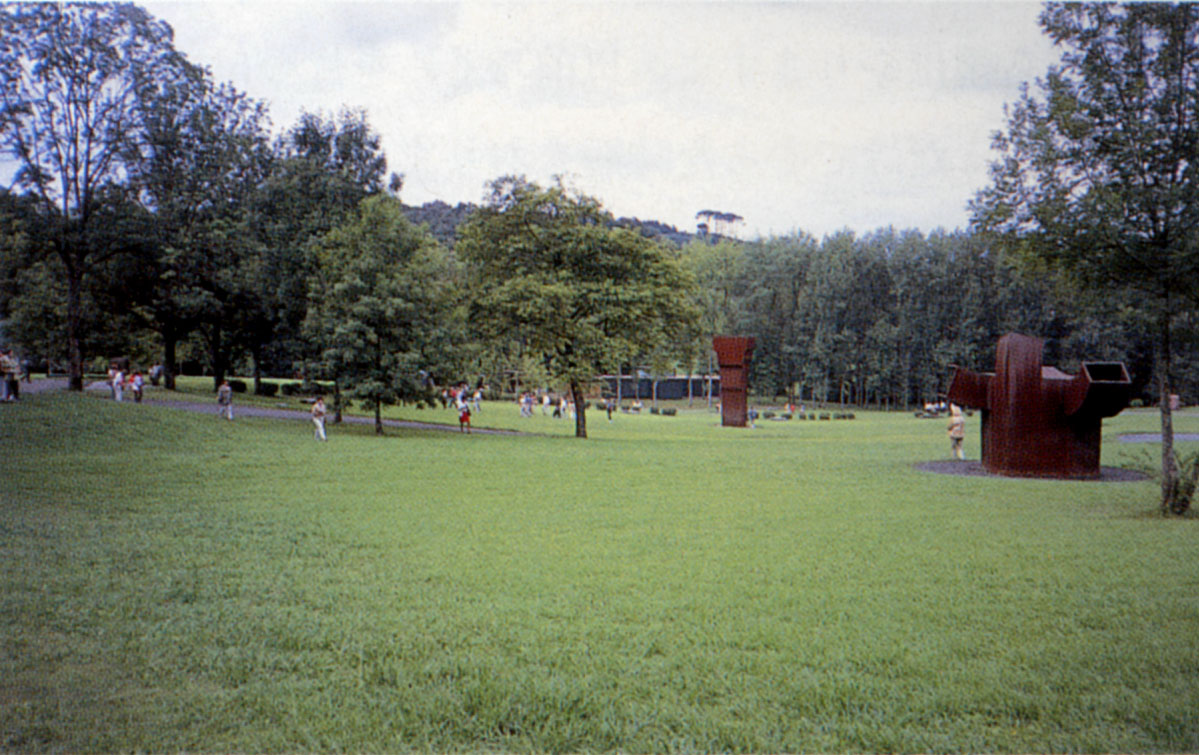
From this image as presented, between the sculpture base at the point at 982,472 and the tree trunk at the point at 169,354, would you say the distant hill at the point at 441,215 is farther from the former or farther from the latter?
the sculpture base at the point at 982,472

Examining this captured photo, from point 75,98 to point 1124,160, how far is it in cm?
2877

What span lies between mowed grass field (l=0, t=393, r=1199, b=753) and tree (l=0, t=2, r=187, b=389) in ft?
51.3

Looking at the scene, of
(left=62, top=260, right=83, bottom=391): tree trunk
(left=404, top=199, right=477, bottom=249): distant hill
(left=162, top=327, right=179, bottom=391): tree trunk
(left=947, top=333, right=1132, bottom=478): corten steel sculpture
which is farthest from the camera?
(left=404, top=199, right=477, bottom=249): distant hill

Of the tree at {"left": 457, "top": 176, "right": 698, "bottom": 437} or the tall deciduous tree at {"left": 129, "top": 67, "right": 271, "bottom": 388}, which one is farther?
the tall deciduous tree at {"left": 129, "top": 67, "right": 271, "bottom": 388}

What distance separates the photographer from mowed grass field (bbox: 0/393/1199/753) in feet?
14.8

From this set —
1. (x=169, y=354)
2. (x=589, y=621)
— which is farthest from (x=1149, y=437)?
(x=169, y=354)

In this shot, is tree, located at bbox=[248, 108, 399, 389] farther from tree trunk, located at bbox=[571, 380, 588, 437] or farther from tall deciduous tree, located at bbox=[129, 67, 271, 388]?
tree trunk, located at bbox=[571, 380, 588, 437]

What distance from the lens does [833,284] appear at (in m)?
78.8

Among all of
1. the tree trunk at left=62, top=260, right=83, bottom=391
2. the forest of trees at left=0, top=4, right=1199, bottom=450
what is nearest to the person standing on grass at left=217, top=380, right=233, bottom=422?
the forest of trees at left=0, top=4, right=1199, bottom=450

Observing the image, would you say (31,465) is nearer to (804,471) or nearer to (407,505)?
(407,505)

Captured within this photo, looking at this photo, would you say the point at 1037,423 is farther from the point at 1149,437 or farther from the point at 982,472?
the point at 1149,437

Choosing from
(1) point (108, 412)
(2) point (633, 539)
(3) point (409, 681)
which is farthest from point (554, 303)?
(3) point (409, 681)

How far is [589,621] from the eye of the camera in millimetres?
6422

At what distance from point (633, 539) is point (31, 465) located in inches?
521
